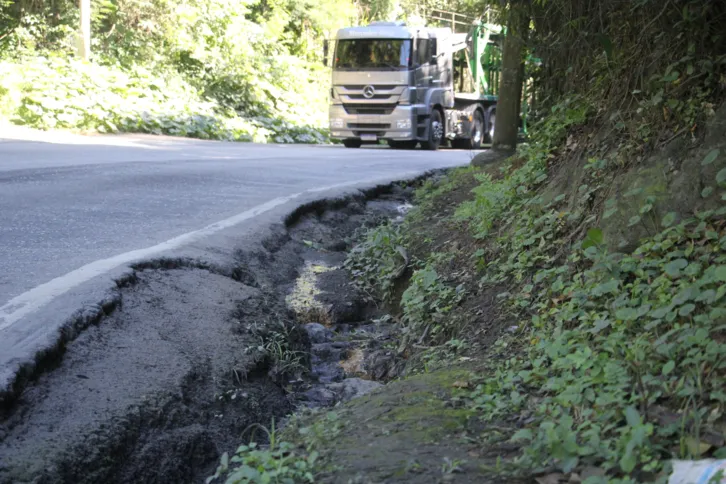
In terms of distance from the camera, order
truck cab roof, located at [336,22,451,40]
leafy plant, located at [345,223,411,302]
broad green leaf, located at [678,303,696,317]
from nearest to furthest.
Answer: broad green leaf, located at [678,303,696,317] → leafy plant, located at [345,223,411,302] → truck cab roof, located at [336,22,451,40]

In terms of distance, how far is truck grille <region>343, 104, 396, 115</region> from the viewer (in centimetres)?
2301

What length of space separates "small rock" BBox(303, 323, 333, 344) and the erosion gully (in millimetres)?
13

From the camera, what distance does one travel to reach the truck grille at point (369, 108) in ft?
75.5

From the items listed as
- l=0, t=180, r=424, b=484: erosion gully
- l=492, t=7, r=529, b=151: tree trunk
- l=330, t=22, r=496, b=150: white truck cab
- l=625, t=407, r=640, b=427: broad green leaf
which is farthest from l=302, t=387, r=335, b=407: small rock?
l=330, t=22, r=496, b=150: white truck cab

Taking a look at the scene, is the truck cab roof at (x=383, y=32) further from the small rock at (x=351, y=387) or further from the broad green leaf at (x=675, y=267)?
the broad green leaf at (x=675, y=267)

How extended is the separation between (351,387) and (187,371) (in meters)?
0.99

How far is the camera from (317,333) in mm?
5562

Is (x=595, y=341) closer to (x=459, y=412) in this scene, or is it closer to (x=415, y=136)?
(x=459, y=412)

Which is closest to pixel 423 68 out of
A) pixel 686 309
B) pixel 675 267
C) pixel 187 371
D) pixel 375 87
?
pixel 375 87

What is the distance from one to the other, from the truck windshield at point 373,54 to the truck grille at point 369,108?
1016mm

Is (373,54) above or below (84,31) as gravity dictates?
below

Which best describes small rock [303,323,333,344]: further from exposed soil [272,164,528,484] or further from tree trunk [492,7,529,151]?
tree trunk [492,7,529,151]

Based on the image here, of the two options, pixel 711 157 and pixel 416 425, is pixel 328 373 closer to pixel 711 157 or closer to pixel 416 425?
pixel 416 425

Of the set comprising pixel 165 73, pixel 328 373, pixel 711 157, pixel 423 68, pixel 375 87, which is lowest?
pixel 328 373
